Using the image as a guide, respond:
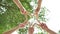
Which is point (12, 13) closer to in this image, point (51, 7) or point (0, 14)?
point (0, 14)

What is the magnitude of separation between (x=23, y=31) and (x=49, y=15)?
0.31 m

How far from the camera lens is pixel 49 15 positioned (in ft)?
6.26

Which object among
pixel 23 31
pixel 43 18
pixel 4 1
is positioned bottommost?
pixel 23 31

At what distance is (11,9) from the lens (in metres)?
1.90

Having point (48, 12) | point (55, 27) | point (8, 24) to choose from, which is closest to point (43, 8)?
point (48, 12)

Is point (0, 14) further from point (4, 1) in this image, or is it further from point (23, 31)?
point (23, 31)

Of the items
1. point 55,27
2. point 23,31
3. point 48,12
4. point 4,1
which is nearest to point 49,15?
point 48,12

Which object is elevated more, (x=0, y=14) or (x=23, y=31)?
(x=0, y=14)

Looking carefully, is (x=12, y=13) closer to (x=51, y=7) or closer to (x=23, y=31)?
(x=23, y=31)

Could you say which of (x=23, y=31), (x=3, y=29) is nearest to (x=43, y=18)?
(x=23, y=31)

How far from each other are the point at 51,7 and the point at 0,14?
20.4 inches

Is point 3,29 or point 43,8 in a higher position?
point 43,8

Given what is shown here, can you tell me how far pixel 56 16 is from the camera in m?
1.85

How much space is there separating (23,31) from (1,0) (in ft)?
1.26
